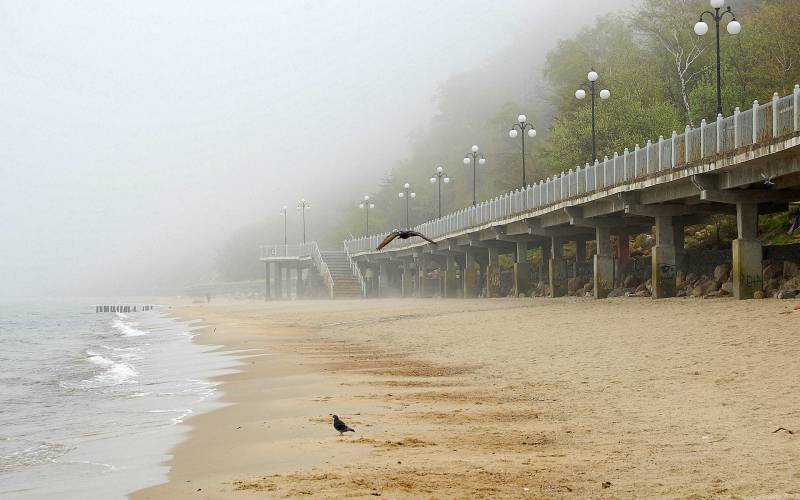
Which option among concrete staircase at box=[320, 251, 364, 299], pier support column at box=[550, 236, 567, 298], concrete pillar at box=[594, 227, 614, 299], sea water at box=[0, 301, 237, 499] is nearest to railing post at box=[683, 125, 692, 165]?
concrete pillar at box=[594, 227, 614, 299]

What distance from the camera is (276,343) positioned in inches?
1123

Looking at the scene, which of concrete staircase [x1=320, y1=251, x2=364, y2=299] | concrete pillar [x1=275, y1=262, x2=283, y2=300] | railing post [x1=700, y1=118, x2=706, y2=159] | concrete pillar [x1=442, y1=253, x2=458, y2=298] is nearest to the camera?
railing post [x1=700, y1=118, x2=706, y2=159]

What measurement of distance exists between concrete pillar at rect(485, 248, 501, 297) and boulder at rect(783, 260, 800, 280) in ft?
90.7

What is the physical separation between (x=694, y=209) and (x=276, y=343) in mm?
16019

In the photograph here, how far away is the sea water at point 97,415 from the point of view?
9.17 meters

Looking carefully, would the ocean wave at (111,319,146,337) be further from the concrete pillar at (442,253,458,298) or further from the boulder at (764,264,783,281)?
the boulder at (764,264,783,281)

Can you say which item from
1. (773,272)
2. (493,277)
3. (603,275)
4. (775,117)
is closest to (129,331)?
(493,277)

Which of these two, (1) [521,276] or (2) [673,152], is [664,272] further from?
(1) [521,276]

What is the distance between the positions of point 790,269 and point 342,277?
57455mm

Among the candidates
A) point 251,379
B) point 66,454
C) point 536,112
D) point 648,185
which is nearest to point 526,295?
point 648,185

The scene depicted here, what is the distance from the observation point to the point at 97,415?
47.4 ft

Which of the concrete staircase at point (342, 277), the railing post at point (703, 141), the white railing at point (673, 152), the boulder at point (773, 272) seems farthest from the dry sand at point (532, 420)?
A: the concrete staircase at point (342, 277)

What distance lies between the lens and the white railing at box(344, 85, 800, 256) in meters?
23.3

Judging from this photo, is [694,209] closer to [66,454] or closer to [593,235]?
[593,235]
